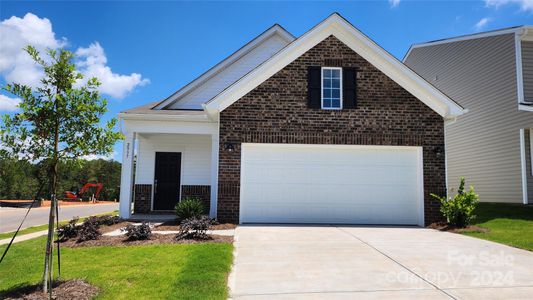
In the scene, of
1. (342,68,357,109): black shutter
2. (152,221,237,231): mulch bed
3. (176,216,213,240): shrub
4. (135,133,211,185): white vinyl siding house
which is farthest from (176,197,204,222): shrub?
(342,68,357,109): black shutter

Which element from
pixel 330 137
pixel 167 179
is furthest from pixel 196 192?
pixel 330 137

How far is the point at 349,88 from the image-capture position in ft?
37.9

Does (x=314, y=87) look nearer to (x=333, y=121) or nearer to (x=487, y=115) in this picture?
(x=333, y=121)

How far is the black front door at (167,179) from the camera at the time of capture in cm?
1414

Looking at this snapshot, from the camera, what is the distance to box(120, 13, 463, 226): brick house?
36.8 ft

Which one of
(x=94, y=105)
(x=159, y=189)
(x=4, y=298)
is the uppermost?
(x=94, y=105)

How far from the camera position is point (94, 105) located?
16.5 feet

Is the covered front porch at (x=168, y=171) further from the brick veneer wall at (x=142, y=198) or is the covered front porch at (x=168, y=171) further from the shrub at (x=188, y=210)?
the shrub at (x=188, y=210)

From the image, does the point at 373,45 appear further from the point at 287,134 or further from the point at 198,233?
the point at 198,233

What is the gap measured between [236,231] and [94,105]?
5595 millimetres

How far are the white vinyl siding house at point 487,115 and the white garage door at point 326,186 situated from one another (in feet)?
20.4

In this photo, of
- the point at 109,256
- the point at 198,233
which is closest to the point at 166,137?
the point at 198,233

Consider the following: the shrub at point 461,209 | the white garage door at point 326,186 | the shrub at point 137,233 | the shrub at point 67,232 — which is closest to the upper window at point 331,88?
the white garage door at point 326,186

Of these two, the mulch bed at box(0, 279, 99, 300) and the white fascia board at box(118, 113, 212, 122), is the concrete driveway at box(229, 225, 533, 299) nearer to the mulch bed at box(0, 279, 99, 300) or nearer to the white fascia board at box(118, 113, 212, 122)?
the mulch bed at box(0, 279, 99, 300)
